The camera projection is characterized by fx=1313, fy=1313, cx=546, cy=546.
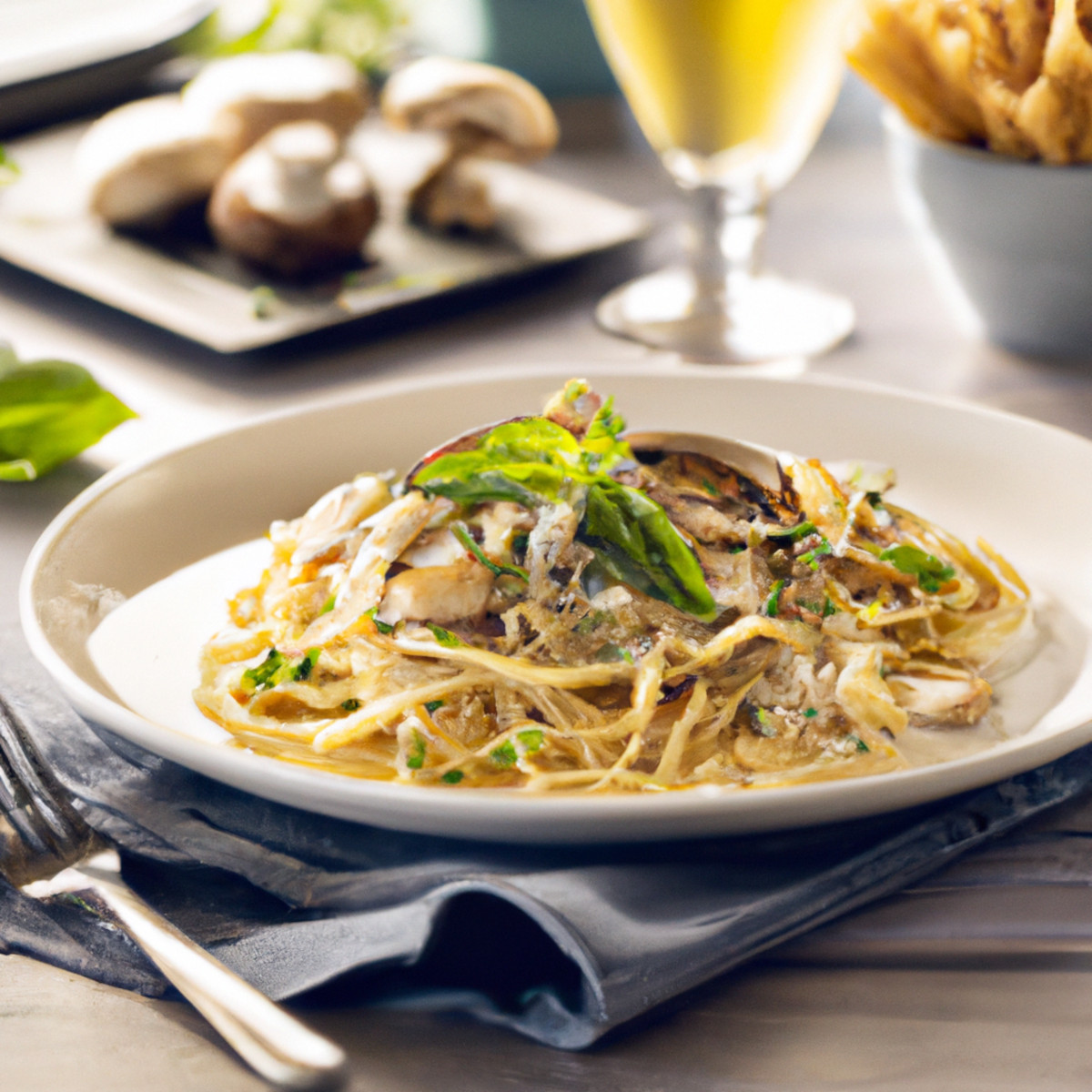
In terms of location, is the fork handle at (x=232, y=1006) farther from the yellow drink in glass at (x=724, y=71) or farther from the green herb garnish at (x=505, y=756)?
the yellow drink in glass at (x=724, y=71)

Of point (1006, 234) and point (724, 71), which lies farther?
point (724, 71)

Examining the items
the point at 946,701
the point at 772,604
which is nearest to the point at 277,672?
the point at 772,604

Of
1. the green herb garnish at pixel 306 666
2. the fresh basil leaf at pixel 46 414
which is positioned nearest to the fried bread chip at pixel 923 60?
the fresh basil leaf at pixel 46 414

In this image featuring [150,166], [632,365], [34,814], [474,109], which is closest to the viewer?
[34,814]

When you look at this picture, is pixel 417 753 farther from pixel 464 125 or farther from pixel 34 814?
pixel 464 125

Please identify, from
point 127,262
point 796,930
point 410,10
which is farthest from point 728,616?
point 410,10

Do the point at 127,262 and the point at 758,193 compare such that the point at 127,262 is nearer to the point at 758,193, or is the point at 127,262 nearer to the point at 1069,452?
the point at 758,193

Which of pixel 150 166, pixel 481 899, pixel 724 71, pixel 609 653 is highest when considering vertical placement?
pixel 724 71
